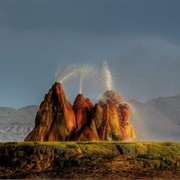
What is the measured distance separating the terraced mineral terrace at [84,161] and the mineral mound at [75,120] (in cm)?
824

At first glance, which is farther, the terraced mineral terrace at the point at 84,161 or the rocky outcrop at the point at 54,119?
the rocky outcrop at the point at 54,119

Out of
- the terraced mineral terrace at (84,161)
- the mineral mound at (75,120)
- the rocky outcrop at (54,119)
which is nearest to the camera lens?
the terraced mineral terrace at (84,161)

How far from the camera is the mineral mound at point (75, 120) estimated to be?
65.1 metres

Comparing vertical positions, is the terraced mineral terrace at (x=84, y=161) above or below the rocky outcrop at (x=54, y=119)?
below

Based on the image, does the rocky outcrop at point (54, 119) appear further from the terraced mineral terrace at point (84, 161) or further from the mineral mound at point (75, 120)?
the terraced mineral terrace at point (84, 161)

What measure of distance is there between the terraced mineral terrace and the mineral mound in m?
8.24


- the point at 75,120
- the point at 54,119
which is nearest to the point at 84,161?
the point at 54,119

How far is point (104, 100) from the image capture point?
71812 millimetres

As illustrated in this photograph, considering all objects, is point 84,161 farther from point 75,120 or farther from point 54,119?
point 75,120

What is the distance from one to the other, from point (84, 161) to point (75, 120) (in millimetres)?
14864

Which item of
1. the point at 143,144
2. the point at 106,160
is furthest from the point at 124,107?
the point at 106,160

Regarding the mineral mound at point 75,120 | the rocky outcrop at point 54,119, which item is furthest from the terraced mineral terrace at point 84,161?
the rocky outcrop at point 54,119

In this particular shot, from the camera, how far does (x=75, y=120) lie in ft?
223

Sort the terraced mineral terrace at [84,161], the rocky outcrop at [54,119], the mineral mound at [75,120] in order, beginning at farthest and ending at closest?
the rocky outcrop at [54,119]
the mineral mound at [75,120]
the terraced mineral terrace at [84,161]
